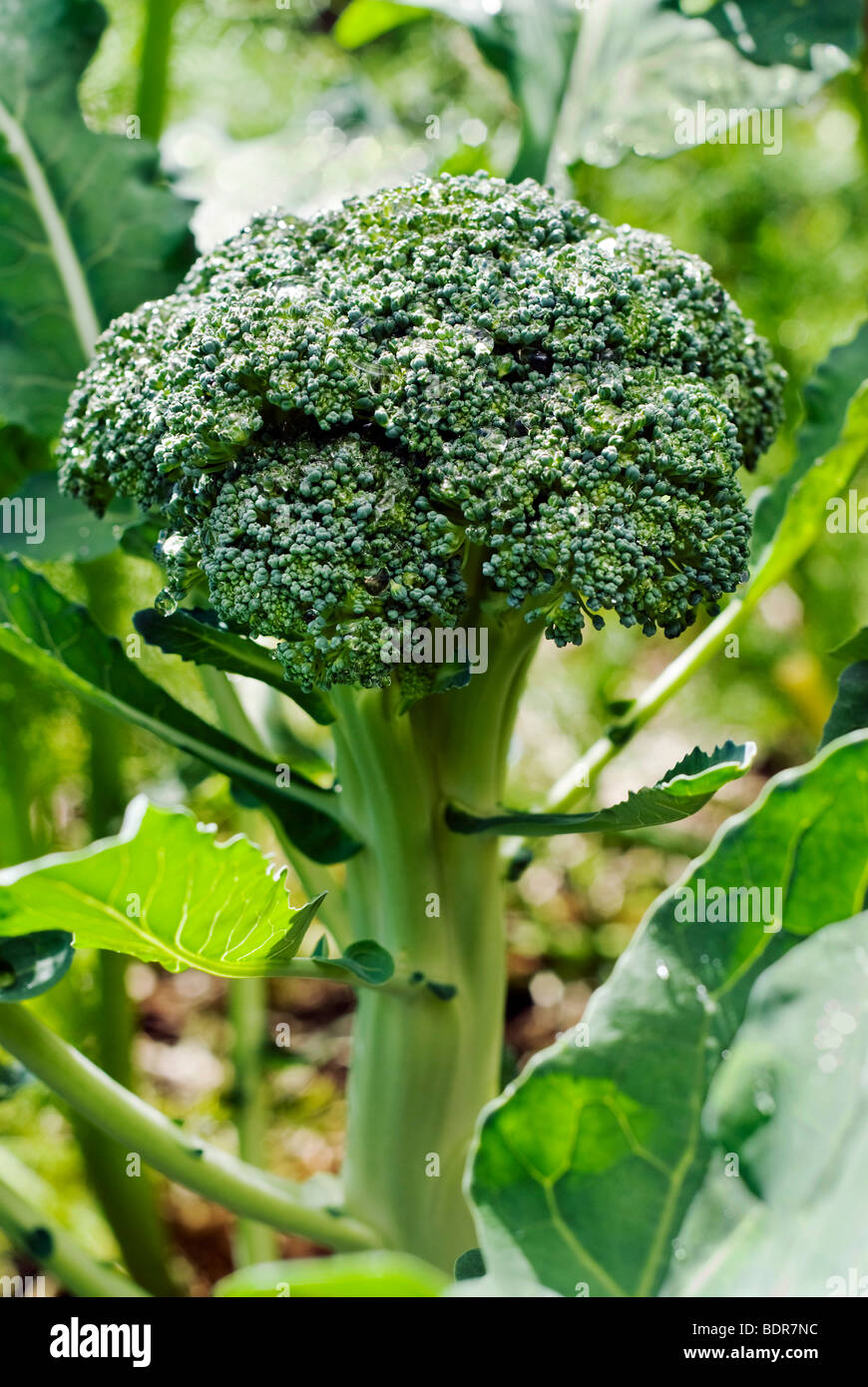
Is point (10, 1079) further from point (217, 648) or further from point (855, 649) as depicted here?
point (855, 649)

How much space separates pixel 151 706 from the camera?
0.70 m

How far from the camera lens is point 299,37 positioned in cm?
160

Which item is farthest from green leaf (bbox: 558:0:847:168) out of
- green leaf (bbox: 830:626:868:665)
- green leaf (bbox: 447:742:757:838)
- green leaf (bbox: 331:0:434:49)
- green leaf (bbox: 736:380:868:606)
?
green leaf (bbox: 447:742:757:838)

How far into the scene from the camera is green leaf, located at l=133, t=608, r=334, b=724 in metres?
0.63

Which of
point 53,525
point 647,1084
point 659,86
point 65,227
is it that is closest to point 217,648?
point 53,525

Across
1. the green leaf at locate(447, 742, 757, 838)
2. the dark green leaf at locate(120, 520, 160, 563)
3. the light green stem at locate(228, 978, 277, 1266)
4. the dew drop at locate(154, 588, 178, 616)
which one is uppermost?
the dark green leaf at locate(120, 520, 160, 563)

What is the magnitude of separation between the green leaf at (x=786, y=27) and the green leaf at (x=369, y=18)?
0.38 metres

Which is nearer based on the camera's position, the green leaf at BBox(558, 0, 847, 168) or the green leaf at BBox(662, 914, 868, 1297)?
the green leaf at BBox(662, 914, 868, 1297)

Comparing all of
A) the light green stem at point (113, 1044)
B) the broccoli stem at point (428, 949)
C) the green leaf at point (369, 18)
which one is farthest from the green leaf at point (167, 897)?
the green leaf at point (369, 18)

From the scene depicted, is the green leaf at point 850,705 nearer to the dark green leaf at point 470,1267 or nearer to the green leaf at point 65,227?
the dark green leaf at point 470,1267

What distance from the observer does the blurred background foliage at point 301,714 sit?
43.5 inches

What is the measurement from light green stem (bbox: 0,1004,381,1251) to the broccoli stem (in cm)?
5

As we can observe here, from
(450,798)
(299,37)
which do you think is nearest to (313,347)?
(450,798)

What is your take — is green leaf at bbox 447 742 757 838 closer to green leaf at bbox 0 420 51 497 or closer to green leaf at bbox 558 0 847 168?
green leaf at bbox 0 420 51 497
